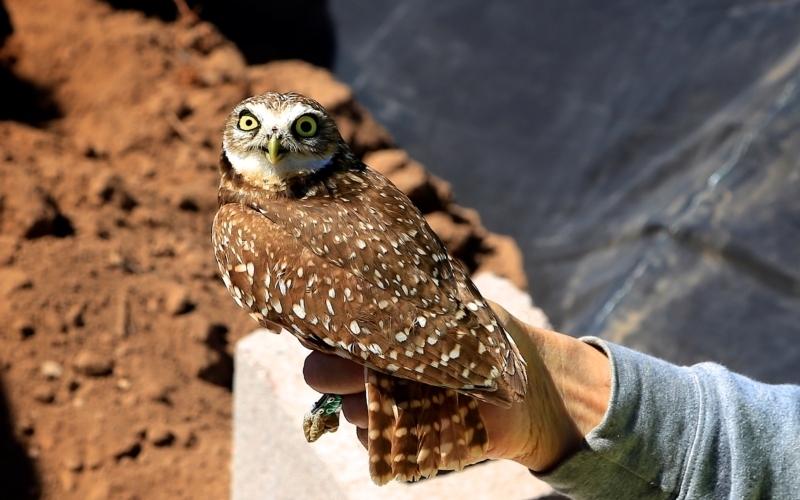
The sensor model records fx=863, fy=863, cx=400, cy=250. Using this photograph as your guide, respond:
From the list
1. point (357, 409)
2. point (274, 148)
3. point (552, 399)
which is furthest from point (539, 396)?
point (274, 148)

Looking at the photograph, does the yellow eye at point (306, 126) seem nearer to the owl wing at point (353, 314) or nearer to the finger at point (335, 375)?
the owl wing at point (353, 314)

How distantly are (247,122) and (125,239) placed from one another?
117 inches

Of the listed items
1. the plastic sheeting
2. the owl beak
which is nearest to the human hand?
the owl beak

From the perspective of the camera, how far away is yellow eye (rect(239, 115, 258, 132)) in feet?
9.95

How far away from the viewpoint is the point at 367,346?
8.10ft

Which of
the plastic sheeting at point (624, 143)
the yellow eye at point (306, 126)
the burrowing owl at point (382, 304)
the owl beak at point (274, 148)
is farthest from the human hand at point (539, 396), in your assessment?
the plastic sheeting at point (624, 143)

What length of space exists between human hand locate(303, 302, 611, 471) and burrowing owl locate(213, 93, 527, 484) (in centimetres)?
10

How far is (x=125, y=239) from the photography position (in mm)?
5699

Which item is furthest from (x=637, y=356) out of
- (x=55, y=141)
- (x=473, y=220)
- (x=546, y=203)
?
(x=55, y=141)

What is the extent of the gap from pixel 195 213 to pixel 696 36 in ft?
12.1

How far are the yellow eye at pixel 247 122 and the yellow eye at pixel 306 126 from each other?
6.3 inches

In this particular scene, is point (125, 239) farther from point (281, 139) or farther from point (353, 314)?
point (353, 314)

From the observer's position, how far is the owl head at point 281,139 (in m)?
2.95

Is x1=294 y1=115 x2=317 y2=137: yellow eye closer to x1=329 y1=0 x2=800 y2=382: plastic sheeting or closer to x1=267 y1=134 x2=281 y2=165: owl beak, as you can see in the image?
x1=267 y1=134 x2=281 y2=165: owl beak
